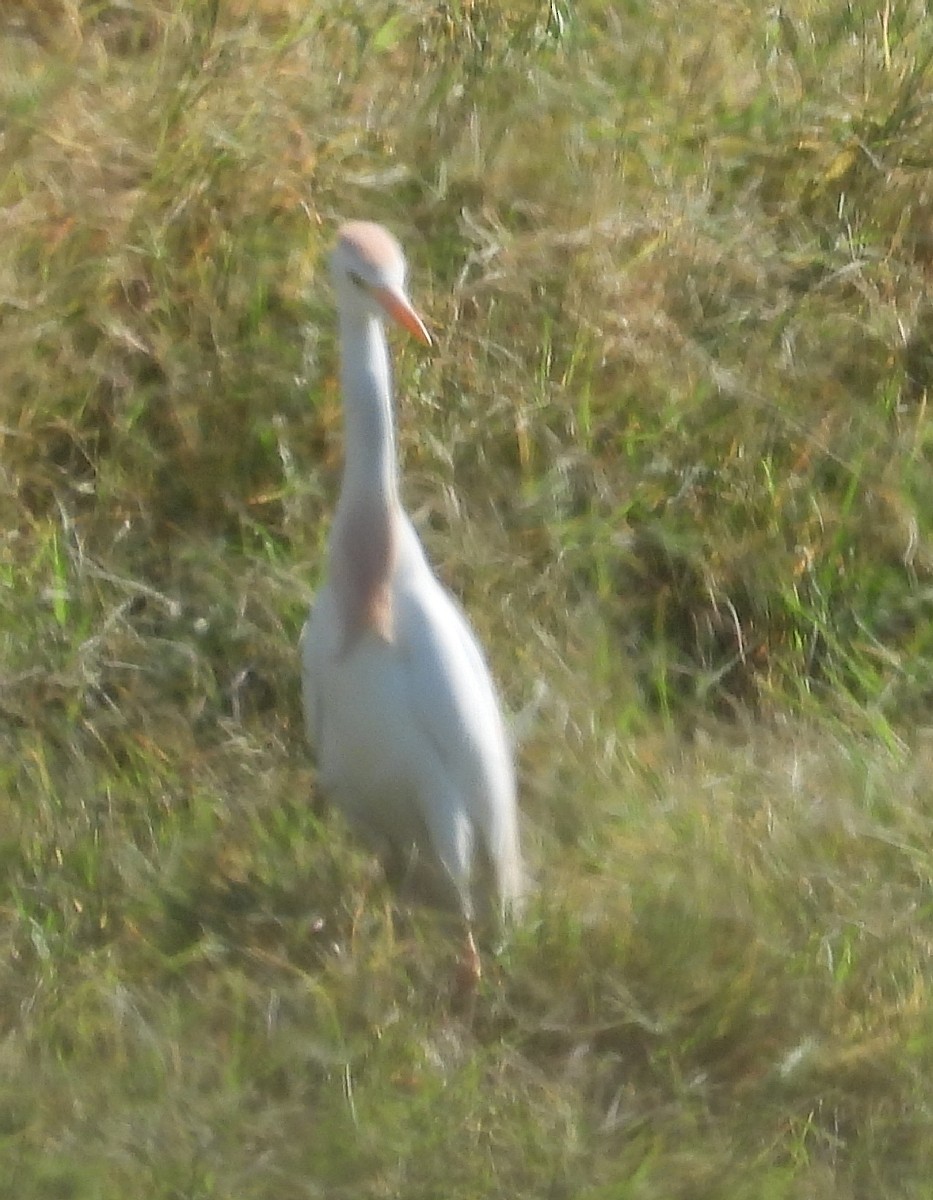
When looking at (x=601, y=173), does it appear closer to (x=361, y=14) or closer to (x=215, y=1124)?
(x=361, y=14)

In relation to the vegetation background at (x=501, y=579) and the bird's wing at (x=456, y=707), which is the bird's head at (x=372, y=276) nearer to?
the bird's wing at (x=456, y=707)

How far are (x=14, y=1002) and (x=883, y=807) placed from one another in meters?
1.04

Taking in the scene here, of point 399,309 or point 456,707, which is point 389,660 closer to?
point 456,707

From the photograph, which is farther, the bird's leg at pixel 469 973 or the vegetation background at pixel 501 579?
the bird's leg at pixel 469 973

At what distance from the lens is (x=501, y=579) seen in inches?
107

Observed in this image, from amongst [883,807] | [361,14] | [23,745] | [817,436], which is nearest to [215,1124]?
[23,745]

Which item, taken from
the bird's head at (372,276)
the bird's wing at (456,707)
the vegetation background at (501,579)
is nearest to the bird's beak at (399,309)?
the bird's head at (372,276)

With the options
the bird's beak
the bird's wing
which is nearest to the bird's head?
the bird's beak

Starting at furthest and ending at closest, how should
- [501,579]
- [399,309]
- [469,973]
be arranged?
1. [501,579]
2. [469,973]
3. [399,309]

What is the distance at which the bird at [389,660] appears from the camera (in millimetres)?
2123

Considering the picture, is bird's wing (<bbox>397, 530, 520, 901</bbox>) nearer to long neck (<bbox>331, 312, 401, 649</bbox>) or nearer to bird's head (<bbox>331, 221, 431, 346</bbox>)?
long neck (<bbox>331, 312, 401, 649</bbox>)

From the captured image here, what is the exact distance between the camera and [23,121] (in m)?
2.97

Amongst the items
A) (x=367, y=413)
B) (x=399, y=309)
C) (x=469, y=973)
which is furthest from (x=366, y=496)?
(x=469, y=973)

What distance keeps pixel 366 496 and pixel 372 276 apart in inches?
9.4
